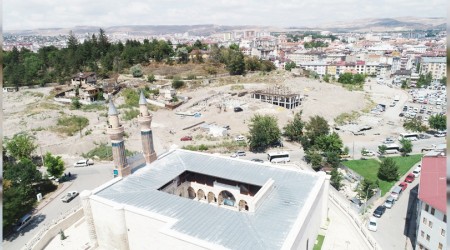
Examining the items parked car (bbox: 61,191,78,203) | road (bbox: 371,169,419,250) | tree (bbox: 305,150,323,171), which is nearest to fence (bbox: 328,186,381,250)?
road (bbox: 371,169,419,250)

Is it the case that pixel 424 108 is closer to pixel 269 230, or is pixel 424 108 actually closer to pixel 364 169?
pixel 364 169

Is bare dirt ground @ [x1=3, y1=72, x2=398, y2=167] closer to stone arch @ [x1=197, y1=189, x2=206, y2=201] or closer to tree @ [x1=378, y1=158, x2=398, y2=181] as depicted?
stone arch @ [x1=197, y1=189, x2=206, y2=201]

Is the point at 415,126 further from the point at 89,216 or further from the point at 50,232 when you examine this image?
the point at 50,232

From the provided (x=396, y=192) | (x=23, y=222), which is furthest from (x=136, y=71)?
(x=396, y=192)

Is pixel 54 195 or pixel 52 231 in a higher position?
pixel 52 231

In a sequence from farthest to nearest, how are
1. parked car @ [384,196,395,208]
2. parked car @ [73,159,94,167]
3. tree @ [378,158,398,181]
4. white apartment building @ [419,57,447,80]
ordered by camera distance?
white apartment building @ [419,57,447,80], parked car @ [73,159,94,167], tree @ [378,158,398,181], parked car @ [384,196,395,208]

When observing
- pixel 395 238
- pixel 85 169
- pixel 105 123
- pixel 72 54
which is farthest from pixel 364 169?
pixel 72 54

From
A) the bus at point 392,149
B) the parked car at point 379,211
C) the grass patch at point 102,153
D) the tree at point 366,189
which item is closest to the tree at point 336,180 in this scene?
the tree at point 366,189
